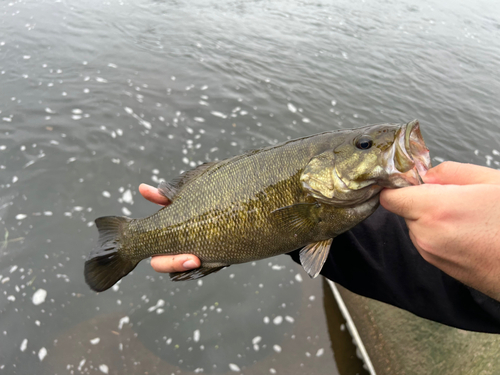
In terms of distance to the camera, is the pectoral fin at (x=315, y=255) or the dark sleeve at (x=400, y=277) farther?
the pectoral fin at (x=315, y=255)

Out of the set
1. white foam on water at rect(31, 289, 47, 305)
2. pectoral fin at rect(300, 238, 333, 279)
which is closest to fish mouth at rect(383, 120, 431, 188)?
pectoral fin at rect(300, 238, 333, 279)

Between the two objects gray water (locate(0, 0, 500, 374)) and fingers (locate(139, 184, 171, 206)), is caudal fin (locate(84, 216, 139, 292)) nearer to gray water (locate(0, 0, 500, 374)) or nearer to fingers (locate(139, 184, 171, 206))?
fingers (locate(139, 184, 171, 206))

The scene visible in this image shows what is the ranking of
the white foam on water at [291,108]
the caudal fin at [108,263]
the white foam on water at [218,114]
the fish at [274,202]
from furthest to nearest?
1. the white foam on water at [291,108]
2. the white foam on water at [218,114]
3. the caudal fin at [108,263]
4. the fish at [274,202]

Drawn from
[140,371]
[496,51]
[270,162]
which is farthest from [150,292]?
[496,51]

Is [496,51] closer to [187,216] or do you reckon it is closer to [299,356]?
[299,356]

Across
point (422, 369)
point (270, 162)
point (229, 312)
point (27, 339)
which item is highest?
point (270, 162)

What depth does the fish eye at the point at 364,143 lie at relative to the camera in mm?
1970

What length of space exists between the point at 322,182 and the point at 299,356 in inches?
104

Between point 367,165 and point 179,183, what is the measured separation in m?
Result: 1.38

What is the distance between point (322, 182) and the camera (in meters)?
2.04

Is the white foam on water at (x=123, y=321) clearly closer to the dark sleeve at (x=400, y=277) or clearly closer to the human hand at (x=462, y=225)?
the dark sleeve at (x=400, y=277)

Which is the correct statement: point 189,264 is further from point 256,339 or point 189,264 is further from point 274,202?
point 256,339

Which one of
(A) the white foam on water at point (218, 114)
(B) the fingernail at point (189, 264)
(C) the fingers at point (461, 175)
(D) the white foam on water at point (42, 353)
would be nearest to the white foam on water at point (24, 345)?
(D) the white foam on water at point (42, 353)

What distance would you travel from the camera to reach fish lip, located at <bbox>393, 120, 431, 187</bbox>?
5.73 feet
